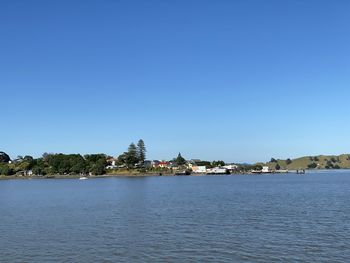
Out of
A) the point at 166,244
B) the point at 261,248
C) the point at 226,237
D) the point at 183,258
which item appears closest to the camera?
the point at 183,258

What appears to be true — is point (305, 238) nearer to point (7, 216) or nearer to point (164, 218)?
point (164, 218)

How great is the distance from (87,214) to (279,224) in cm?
2147

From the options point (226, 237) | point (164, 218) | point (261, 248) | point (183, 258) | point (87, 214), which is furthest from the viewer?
point (87, 214)

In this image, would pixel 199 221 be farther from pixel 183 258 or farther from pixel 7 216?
pixel 7 216

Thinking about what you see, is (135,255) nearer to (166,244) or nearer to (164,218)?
(166,244)

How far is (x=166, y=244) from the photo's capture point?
28.5m

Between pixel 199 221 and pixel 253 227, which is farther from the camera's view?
pixel 199 221

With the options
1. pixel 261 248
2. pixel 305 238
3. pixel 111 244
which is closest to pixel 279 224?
pixel 305 238

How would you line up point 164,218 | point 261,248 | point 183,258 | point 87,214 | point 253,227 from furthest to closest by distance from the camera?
point 87,214 < point 164,218 < point 253,227 < point 261,248 < point 183,258

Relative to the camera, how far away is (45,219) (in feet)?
139

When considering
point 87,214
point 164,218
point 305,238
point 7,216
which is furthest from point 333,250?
point 7,216

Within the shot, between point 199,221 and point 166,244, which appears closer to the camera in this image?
point 166,244

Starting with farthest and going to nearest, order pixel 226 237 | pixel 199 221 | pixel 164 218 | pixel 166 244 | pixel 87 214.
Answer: pixel 87 214 < pixel 164 218 < pixel 199 221 < pixel 226 237 < pixel 166 244

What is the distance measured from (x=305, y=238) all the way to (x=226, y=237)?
18.5 ft
